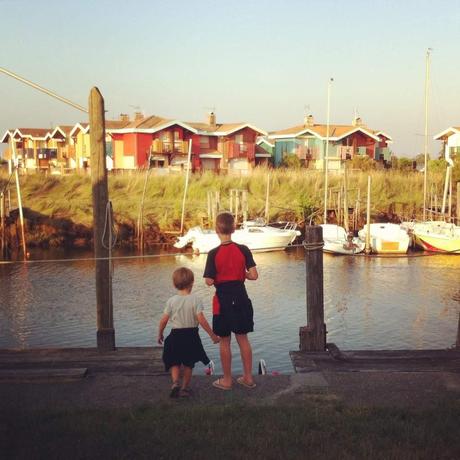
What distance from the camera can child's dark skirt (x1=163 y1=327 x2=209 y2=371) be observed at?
6.85 metres

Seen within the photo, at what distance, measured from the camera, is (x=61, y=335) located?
19203mm

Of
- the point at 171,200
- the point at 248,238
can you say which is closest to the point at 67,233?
the point at 171,200

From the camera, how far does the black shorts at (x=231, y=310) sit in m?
6.98

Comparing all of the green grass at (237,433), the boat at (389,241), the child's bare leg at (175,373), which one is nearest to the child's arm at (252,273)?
the child's bare leg at (175,373)

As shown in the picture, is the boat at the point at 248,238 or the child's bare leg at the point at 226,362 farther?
the boat at the point at 248,238

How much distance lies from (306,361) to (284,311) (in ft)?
49.2

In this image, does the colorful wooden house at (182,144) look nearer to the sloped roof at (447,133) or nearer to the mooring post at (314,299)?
→ the sloped roof at (447,133)

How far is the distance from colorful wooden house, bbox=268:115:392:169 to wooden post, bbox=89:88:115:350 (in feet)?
209

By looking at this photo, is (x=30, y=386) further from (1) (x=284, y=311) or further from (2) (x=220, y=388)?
(1) (x=284, y=311)

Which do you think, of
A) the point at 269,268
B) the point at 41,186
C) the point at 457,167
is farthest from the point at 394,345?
the point at 457,167

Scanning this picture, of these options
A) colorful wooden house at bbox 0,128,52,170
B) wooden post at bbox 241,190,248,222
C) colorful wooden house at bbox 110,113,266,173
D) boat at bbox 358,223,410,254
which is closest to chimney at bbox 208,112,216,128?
colorful wooden house at bbox 110,113,266,173

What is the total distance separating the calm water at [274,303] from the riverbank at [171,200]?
8177mm

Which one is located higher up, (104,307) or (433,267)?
(104,307)

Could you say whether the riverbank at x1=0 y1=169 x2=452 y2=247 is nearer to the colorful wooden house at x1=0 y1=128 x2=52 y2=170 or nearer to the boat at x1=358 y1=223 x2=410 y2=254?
the boat at x1=358 y1=223 x2=410 y2=254
